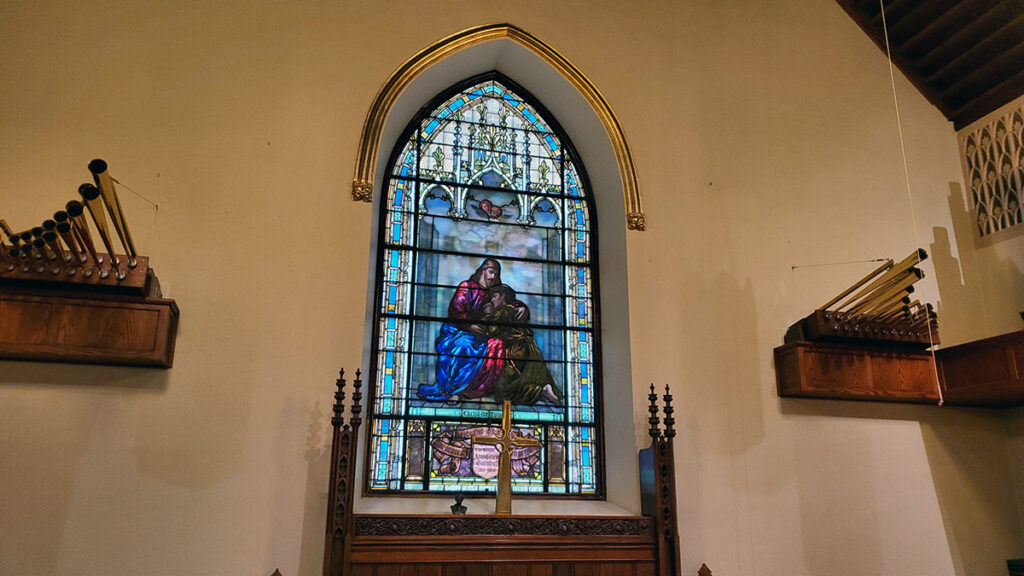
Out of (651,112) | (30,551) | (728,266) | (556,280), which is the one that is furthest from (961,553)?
(30,551)

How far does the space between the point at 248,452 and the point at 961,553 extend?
15.7 feet

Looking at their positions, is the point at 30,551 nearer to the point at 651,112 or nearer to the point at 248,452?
the point at 248,452

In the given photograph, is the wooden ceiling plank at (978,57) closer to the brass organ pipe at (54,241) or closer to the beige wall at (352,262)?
the beige wall at (352,262)

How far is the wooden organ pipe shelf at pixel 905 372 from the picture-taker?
18.0 ft

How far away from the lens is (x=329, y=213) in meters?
5.44

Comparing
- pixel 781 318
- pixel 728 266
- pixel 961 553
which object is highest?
pixel 728 266

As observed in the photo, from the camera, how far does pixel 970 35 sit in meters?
6.54

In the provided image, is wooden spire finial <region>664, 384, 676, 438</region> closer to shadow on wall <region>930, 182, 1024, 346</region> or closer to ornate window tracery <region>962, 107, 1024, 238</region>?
shadow on wall <region>930, 182, 1024, 346</region>

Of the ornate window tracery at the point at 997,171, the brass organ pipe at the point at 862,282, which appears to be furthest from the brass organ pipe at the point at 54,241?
the ornate window tracery at the point at 997,171

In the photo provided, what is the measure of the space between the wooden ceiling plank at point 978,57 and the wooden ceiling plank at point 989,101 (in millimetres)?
144

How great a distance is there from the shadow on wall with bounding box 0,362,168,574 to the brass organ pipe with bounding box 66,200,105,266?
702 millimetres

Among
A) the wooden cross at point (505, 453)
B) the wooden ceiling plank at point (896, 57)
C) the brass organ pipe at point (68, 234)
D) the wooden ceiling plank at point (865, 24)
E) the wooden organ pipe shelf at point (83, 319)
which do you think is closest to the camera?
the brass organ pipe at point (68, 234)

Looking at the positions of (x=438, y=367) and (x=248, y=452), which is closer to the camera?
(x=248, y=452)

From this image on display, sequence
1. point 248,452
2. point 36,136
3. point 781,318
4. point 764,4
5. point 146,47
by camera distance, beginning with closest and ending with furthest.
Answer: point 248,452, point 36,136, point 146,47, point 781,318, point 764,4
